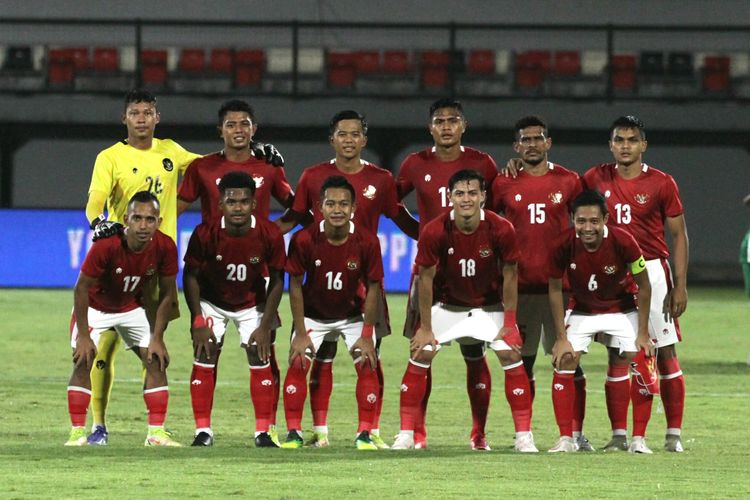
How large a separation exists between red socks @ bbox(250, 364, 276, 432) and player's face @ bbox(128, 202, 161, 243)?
3.07ft

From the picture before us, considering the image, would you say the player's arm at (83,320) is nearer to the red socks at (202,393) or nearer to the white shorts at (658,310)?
the red socks at (202,393)

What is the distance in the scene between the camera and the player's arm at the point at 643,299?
779 centimetres

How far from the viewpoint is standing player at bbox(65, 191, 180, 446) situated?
7828 mm

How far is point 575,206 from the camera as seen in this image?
25.7 feet

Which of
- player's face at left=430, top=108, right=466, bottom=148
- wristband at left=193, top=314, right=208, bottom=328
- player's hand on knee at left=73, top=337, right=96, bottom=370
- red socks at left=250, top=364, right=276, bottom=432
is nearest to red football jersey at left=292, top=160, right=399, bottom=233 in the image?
player's face at left=430, top=108, right=466, bottom=148

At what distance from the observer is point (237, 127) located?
8.23 meters

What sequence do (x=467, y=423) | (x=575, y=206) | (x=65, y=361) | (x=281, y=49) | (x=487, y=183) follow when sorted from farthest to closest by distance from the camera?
(x=281, y=49)
(x=65, y=361)
(x=467, y=423)
(x=487, y=183)
(x=575, y=206)

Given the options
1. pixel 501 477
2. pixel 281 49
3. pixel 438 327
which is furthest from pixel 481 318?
pixel 281 49

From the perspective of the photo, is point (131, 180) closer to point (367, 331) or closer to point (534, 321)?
point (367, 331)

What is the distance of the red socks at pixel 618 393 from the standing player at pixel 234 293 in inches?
71.1

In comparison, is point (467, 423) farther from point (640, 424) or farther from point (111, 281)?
point (111, 281)

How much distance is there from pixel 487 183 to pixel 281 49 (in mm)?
18664

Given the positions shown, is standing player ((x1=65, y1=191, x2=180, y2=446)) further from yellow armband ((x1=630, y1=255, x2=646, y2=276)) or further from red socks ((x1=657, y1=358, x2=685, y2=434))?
red socks ((x1=657, y1=358, x2=685, y2=434))

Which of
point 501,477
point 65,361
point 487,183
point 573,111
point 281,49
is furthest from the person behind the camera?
point 281,49
